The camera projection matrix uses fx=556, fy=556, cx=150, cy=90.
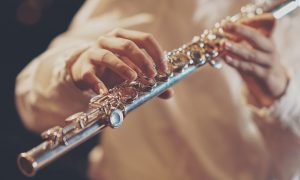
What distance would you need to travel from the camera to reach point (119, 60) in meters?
0.69

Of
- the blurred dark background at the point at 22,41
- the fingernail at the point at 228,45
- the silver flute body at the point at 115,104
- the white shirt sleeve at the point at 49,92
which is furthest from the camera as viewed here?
A: the blurred dark background at the point at 22,41

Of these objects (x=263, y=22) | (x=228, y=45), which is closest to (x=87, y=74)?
(x=228, y=45)

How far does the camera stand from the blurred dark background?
5.18 feet

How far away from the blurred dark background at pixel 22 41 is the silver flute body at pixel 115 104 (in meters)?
0.82

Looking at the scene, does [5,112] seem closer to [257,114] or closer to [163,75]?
[257,114]

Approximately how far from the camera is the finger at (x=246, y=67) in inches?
33.1

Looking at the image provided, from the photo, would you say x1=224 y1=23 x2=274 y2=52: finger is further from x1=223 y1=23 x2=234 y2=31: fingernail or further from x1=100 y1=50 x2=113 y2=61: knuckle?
x1=100 y1=50 x2=113 y2=61: knuckle

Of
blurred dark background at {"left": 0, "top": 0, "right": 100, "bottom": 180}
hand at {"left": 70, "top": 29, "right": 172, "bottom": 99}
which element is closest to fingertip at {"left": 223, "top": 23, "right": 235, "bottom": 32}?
hand at {"left": 70, "top": 29, "right": 172, "bottom": 99}

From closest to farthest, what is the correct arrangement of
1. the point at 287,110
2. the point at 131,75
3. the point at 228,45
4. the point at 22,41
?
the point at 131,75
the point at 228,45
the point at 287,110
the point at 22,41

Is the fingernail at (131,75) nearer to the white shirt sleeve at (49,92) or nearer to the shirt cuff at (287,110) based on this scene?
the white shirt sleeve at (49,92)

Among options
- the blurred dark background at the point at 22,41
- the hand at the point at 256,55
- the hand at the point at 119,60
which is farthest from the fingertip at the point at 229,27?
the blurred dark background at the point at 22,41

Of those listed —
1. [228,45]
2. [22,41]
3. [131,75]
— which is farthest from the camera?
[22,41]

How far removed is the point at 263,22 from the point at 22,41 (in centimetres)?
88

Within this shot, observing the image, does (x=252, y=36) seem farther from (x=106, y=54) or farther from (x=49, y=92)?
(x=49, y=92)
